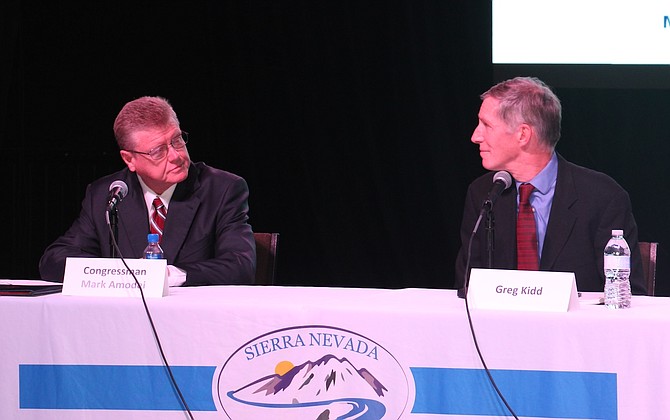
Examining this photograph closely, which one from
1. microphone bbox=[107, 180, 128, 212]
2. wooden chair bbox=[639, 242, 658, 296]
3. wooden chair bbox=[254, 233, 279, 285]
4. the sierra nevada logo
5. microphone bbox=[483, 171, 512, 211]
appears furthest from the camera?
wooden chair bbox=[254, 233, 279, 285]

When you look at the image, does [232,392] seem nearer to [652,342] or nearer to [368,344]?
[368,344]

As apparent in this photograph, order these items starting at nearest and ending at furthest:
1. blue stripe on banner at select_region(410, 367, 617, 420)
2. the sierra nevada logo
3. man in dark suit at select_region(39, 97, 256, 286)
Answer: blue stripe on banner at select_region(410, 367, 617, 420), the sierra nevada logo, man in dark suit at select_region(39, 97, 256, 286)

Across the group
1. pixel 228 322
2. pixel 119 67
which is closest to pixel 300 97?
pixel 119 67

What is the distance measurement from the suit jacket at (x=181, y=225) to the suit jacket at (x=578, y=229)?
0.89m

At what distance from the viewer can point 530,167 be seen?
10.4 ft

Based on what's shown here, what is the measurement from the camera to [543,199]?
3107mm

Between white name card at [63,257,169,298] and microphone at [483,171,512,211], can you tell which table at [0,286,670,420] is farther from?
microphone at [483,171,512,211]

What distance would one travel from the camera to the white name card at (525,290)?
2102 millimetres

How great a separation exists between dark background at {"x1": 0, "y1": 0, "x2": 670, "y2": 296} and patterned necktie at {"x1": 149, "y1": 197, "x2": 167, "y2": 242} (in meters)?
1.64

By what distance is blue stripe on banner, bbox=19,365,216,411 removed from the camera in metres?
2.22

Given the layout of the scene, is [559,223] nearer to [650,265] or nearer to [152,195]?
[650,265]

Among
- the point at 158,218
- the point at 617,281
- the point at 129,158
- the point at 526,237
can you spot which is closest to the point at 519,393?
the point at 617,281

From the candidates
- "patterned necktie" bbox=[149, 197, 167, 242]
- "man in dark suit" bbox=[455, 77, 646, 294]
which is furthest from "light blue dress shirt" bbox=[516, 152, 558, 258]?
"patterned necktie" bbox=[149, 197, 167, 242]

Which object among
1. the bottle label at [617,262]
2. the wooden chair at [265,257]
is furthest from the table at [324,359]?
the wooden chair at [265,257]
